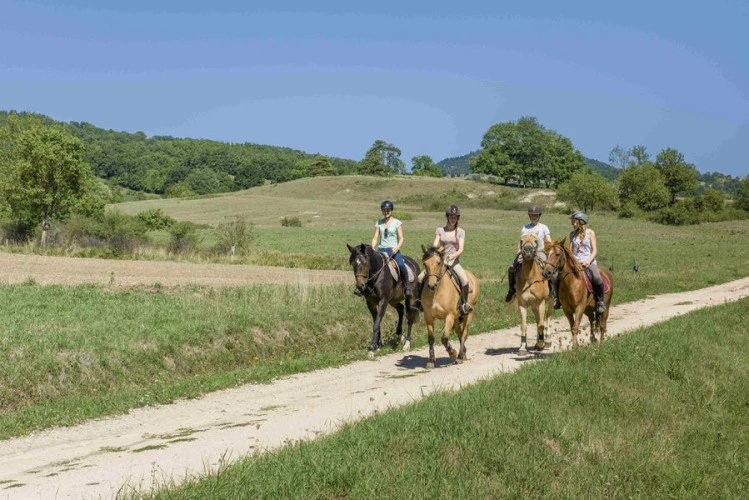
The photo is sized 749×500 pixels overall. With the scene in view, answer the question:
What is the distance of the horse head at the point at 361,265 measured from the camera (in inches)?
574

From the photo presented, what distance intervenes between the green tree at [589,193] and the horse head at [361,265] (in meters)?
85.7

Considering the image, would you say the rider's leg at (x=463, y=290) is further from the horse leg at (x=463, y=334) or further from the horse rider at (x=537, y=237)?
the horse rider at (x=537, y=237)

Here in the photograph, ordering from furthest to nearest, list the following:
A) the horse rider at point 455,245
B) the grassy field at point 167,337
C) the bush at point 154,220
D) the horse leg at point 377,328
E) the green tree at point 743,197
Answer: the green tree at point 743,197, the bush at point 154,220, the horse leg at point 377,328, the horse rider at point 455,245, the grassy field at point 167,337

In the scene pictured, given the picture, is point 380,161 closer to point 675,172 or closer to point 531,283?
point 675,172

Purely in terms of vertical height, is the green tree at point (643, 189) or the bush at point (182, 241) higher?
the green tree at point (643, 189)

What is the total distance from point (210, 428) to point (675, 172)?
12767cm

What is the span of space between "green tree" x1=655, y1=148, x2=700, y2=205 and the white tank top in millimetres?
116864

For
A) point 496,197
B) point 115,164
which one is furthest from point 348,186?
point 115,164

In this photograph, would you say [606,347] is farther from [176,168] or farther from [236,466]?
[176,168]

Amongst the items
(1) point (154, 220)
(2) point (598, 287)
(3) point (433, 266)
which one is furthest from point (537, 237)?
(1) point (154, 220)

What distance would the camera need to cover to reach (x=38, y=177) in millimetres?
39406

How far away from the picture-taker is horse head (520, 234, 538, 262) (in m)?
13.8

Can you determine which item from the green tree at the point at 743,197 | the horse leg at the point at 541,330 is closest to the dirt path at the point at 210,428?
the horse leg at the point at 541,330

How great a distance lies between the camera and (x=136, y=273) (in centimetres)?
2775
